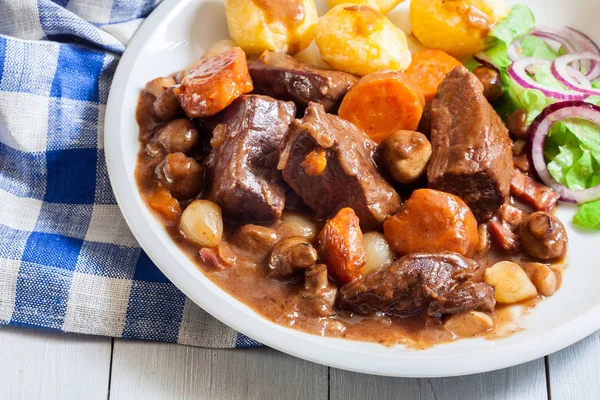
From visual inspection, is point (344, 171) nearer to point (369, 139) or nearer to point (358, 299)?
point (369, 139)

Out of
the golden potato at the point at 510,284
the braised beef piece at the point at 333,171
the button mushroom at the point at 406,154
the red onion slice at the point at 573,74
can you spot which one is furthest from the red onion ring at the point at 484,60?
the golden potato at the point at 510,284

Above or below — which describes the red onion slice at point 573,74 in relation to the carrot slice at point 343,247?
above

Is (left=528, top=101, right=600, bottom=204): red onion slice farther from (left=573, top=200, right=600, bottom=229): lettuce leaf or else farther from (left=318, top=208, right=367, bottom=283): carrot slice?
(left=318, top=208, right=367, bottom=283): carrot slice

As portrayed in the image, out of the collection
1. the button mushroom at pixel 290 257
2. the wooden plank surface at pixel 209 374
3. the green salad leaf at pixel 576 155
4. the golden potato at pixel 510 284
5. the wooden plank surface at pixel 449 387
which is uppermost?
the green salad leaf at pixel 576 155

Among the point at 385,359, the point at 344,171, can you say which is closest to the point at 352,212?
the point at 344,171

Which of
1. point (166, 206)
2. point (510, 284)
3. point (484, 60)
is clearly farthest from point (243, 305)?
point (484, 60)

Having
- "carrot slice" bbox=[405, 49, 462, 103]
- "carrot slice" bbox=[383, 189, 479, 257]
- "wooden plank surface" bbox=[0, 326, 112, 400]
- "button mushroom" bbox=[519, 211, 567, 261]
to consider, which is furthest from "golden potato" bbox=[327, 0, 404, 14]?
"wooden plank surface" bbox=[0, 326, 112, 400]

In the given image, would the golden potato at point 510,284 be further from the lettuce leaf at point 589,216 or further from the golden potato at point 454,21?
the golden potato at point 454,21
